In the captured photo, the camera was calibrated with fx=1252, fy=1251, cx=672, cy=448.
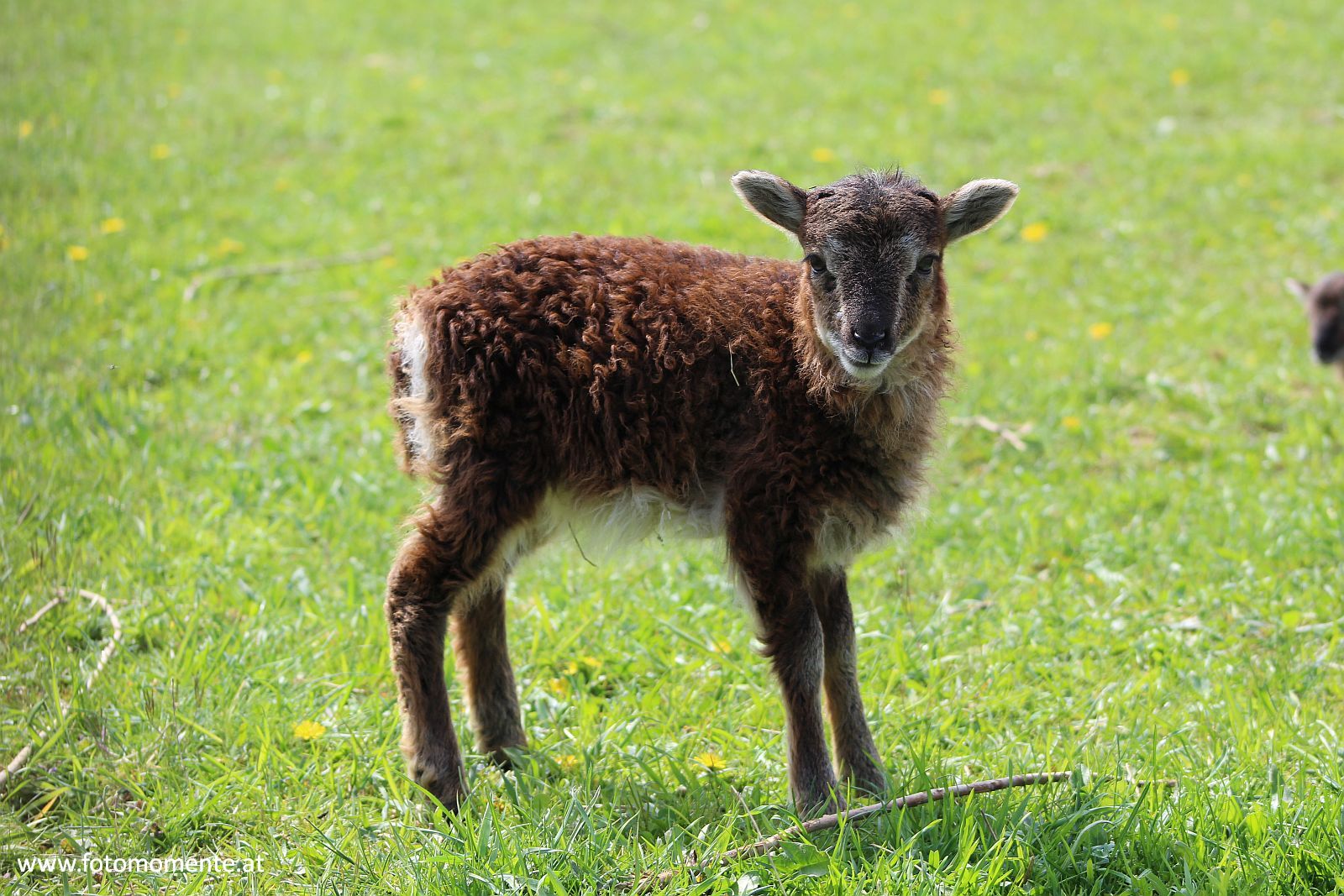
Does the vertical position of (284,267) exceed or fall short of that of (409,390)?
it falls short

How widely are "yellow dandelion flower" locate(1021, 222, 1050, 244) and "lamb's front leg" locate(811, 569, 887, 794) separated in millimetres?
6300

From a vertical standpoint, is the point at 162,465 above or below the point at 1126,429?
above

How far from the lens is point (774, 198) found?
406 cm

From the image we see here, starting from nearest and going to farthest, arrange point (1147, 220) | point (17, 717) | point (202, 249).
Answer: point (17, 717)
point (202, 249)
point (1147, 220)

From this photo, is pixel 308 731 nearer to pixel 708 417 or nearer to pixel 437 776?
pixel 437 776

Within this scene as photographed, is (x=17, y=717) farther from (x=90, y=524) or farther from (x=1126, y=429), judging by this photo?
(x=1126, y=429)

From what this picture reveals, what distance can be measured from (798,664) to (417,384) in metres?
1.56

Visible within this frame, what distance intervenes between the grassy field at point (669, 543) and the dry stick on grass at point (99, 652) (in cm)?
5

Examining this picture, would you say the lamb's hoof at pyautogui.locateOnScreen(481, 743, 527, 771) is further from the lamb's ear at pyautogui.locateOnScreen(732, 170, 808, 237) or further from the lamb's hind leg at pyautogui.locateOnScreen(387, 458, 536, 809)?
the lamb's ear at pyautogui.locateOnScreen(732, 170, 808, 237)

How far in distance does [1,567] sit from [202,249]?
495 cm

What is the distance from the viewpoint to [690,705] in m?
4.61

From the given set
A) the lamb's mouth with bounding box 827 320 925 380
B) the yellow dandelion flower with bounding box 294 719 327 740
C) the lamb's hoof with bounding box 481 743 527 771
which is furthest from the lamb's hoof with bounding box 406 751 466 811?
the lamb's mouth with bounding box 827 320 925 380

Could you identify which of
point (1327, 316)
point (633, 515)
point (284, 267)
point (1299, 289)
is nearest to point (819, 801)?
point (633, 515)

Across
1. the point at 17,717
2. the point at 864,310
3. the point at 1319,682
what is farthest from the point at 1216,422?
the point at 17,717
